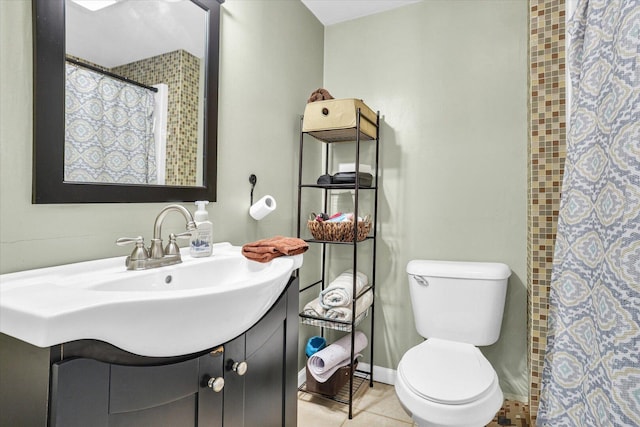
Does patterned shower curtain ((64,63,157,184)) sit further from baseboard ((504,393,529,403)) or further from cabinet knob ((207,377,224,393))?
baseboard ((504,393,529,403))

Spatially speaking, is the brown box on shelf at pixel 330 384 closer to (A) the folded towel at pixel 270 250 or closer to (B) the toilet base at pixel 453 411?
(B) the toilet base at pixel 453 411

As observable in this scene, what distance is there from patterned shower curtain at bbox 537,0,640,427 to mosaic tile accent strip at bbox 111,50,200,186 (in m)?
1.30

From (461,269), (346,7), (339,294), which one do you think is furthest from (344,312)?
(346,7)

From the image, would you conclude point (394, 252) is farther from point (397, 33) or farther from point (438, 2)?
point (438, 2)

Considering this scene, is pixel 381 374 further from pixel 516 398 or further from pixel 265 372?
pixel 265 372

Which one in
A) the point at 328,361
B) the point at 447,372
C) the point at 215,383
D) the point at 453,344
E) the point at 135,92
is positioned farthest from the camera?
the point at 328,361

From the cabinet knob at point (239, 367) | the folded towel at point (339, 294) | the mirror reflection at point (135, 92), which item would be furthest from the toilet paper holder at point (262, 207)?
the cabinet knob at point (239, 367)

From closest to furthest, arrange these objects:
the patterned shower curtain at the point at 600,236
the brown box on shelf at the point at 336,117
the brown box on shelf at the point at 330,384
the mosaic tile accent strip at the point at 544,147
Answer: the patterned shower curtain at the point at 600,236 → the mosaic tile accent strip at the point at 544,147 → the brown box on shelf at the point at 336,117 → the brown box on shelf at the point at 330,384

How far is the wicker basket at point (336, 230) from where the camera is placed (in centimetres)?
192

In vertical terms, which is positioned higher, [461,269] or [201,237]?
[201,237]

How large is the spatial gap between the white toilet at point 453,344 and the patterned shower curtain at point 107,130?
1275mm

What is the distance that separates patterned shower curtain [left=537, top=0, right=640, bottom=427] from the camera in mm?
759

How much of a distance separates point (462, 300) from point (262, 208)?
3.59ft

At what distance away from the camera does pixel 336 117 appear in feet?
6.15
